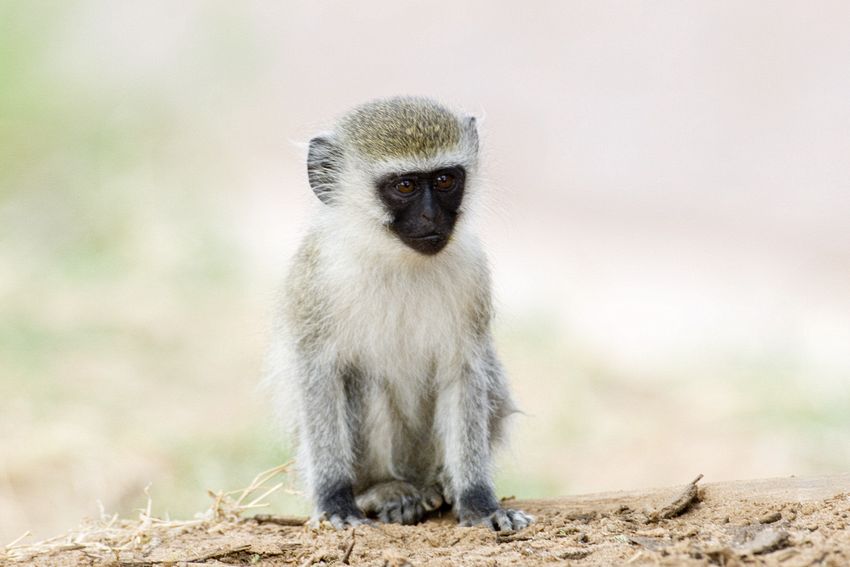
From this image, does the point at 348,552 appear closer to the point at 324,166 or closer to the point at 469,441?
the point at 469,441

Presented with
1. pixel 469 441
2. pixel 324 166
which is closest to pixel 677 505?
pixel 469 441

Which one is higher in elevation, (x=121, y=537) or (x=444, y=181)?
(x=444, y=181)

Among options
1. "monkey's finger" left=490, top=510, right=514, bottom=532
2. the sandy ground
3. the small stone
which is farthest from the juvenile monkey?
the small stone

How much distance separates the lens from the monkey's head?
595 cm

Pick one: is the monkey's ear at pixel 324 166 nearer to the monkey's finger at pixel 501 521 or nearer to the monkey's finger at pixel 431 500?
the monkey's finger at pixel 431 500

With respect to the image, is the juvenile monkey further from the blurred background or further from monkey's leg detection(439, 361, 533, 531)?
the blurred background

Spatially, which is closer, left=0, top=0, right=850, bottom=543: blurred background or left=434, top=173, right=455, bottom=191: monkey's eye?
left=434, top=173, right=455, bottom=191: monkey's eye

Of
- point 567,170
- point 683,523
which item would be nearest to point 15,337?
point 683,523

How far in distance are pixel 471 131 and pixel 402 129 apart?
517 millimetres

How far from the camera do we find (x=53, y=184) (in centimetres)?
1281

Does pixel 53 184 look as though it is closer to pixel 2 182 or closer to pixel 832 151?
pixel 2 182

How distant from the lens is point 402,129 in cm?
604

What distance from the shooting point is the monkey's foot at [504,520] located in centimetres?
572

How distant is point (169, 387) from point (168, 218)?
2914 millimetres
